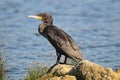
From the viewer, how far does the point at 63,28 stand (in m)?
24.2

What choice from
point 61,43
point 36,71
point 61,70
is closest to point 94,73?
point 61,70

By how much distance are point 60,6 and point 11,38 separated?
32.3ft

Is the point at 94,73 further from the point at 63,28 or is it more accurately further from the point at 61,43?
the point at 63,28

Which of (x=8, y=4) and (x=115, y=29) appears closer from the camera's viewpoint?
(x=115, y=29)

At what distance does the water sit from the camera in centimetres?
1797

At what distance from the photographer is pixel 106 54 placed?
1975cm

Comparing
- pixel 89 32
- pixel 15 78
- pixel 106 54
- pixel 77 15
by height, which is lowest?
pixel 15 78

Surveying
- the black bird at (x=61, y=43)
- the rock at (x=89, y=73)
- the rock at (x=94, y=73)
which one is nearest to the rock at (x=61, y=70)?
the rock at (x=89, y=73)

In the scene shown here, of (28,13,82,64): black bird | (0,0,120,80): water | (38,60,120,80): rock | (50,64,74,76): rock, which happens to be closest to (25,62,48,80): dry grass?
(28,13,82,64): black bird

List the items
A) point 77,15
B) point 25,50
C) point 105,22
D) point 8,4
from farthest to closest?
point 8,4 → point 77,15 → point 105,22 → point 25,50

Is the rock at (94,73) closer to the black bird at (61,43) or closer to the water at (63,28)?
the black bird at (61,43)

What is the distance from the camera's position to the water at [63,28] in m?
18.0

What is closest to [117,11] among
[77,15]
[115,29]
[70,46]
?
[77,15]

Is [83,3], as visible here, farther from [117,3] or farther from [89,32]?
[89,32]
